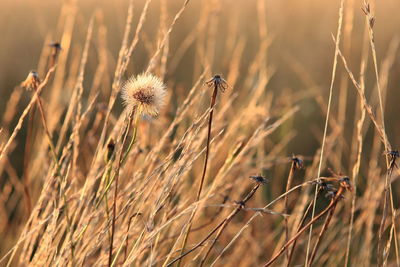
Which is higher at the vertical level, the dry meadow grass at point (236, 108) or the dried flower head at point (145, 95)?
the dry meadow grass at point (236, 108)

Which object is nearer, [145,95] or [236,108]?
[145,95]

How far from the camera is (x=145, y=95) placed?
1.04 meters

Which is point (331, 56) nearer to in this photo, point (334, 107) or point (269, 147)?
point (334, 107)

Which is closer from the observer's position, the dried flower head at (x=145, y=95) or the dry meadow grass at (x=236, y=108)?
the dried flower head at (x=145, y=95)

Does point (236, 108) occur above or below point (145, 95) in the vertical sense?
above

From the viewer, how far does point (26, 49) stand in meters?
5.30

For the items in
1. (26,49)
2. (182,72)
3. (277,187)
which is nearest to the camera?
(277,187)

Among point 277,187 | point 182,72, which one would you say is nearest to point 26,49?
point 182,72

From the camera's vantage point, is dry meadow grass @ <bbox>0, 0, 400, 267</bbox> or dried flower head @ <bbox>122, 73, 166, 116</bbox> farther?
dry meadow grass @ <bbox>0, 0, 400, 267</bbox>

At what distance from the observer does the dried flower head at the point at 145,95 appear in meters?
1.04

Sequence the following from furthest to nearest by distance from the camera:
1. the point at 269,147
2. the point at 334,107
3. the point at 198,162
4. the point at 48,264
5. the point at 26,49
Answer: the point at 26,49 → the point at 334,107 → the point at 269,147 → the point at 198,162 → the point at 48,264

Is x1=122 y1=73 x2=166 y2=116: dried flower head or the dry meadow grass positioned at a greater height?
the dry meadow grass

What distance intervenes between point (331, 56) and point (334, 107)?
1.05 meters

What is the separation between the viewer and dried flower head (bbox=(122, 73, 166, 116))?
104cm
